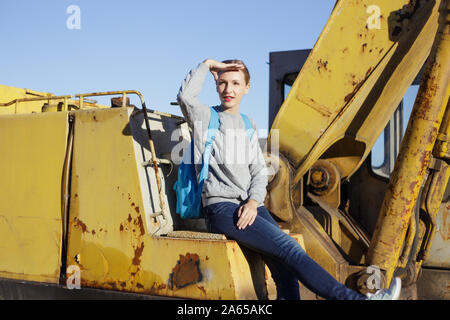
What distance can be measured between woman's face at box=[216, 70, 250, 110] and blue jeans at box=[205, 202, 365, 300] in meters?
0.61

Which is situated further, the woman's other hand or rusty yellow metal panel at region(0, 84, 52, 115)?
rusty yellow metal panel at region(0, 84, 52, 115)

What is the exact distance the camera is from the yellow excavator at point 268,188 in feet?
10.0

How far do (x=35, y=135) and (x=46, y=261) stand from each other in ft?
2.83

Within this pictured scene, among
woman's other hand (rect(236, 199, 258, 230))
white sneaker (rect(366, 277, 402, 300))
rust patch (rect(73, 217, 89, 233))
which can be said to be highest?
woman's other hand (rect(236, 199, 258, 230))

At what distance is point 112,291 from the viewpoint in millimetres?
3281

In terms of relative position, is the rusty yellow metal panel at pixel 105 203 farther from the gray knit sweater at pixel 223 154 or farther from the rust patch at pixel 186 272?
the gray knit sweater at pixel 223 154

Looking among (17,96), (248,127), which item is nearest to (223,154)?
(248,127)

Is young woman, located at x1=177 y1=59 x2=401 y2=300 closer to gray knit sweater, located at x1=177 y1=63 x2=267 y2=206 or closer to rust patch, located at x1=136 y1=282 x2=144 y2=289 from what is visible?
gray knit sweater, located at x1=177 y1=63 x2=267 y2=206

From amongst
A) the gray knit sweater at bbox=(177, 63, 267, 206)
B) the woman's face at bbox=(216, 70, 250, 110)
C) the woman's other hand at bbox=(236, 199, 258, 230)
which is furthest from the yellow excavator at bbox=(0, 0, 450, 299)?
the woman's face at bbox=(216, 70, 250, 110)

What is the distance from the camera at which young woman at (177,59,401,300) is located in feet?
9.66

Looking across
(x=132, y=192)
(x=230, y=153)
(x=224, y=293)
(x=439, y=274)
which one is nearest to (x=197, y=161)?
(x=230, y=153)

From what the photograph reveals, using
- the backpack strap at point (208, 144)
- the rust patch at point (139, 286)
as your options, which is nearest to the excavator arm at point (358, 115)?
the backpack strap at point (208, 144)

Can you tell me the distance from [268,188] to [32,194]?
1.61m

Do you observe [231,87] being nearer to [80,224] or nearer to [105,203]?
[105,203]
